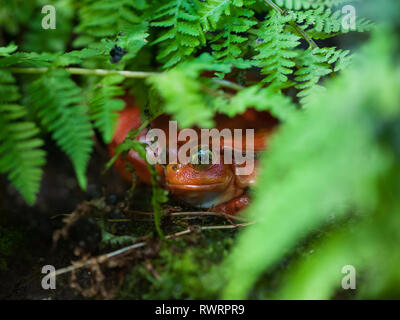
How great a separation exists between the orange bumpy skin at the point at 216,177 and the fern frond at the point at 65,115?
2.44ft

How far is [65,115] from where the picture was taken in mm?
1567

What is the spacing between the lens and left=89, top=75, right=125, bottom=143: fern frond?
61.1 inches

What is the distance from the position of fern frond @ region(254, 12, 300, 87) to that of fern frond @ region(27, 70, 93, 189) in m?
0.97

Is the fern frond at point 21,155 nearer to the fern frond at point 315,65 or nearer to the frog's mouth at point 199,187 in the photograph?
the frog's mouth at point 199,187

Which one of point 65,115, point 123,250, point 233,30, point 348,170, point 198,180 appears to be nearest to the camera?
point 348,170

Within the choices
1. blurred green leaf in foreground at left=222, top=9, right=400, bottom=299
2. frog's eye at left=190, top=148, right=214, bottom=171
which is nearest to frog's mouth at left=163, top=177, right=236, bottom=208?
frog's eye at left=190, top=148, right=214, bottom=171

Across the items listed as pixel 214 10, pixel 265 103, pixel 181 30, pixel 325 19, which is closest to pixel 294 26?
pixel 325 19

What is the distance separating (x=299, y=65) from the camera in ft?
6.40

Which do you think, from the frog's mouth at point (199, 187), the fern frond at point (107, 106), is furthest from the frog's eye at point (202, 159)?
the fern frond at point (107, 106)

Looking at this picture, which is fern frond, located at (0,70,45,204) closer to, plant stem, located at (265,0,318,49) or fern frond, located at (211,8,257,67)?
fern frond, located at (211,8,257,67)

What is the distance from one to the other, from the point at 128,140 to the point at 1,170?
2.04 feet

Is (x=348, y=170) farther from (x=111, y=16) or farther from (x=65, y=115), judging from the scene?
(x=111, y=16)

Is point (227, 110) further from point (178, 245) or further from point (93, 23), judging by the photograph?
point (93, 23)

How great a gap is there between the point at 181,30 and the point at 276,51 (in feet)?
1.74
